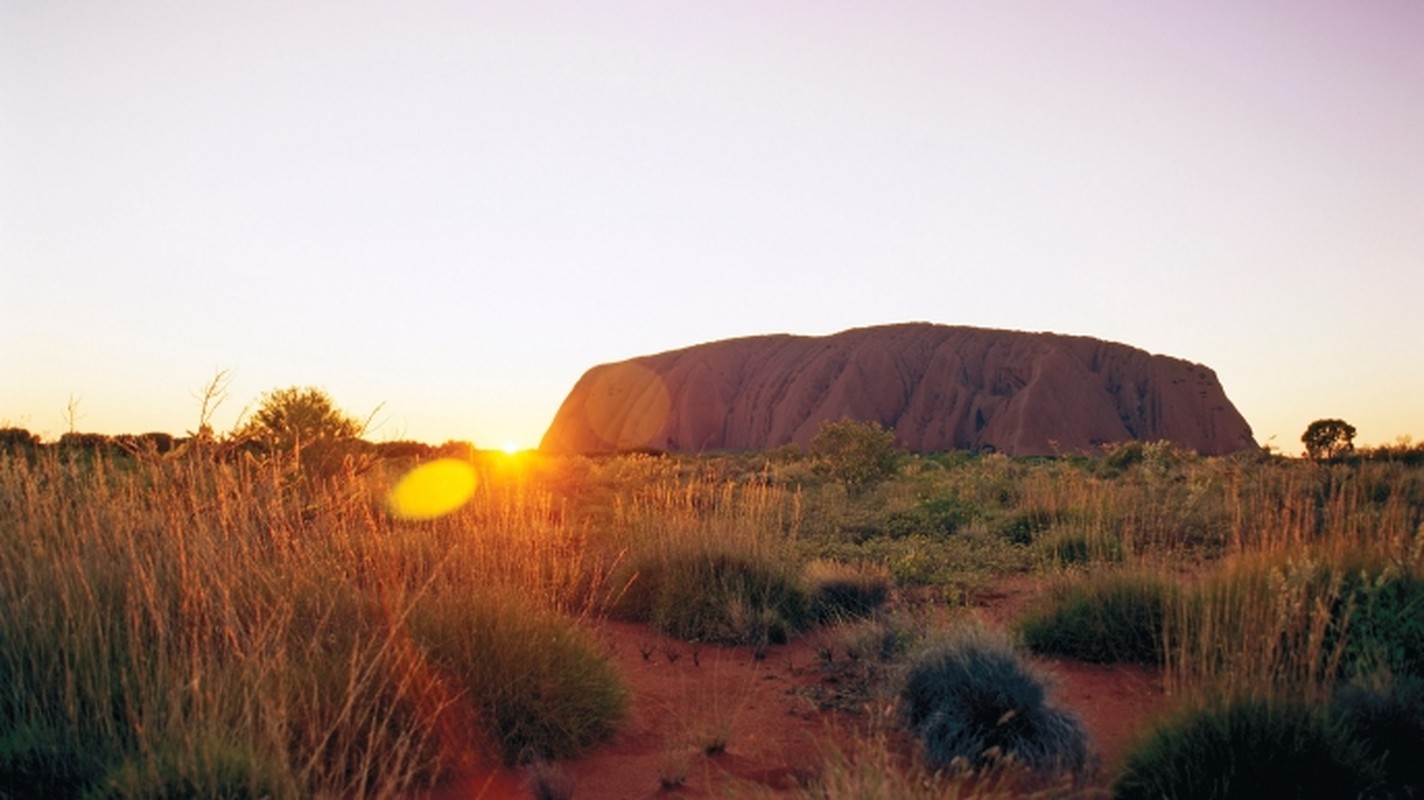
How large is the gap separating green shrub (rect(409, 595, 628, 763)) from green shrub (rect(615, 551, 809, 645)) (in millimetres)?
2052

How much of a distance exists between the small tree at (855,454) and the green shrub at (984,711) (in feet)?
46.9

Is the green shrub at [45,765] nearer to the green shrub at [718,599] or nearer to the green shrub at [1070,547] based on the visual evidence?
the green shrub at [718,599]

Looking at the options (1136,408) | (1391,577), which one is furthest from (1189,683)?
(1136,408)

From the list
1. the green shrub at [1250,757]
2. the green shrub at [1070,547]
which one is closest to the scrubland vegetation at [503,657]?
the green shrub at [1250,757]

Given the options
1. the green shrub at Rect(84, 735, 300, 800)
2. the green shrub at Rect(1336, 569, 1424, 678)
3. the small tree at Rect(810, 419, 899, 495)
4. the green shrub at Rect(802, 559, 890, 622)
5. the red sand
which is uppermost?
the small tree at Rect(810, 419, 899, 495)

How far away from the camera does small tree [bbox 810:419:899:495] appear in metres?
19.8

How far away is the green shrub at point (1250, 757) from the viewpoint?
11.9 ft

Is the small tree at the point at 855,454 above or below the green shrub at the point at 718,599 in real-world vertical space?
above

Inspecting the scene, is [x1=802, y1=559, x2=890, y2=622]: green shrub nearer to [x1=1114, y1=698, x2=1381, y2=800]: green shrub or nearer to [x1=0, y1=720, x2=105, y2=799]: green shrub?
[x1=1114, y1=698, x2=1381, y2=800]: green shrub

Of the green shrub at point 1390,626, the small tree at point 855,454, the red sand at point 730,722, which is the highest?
the small tree at point 855,454

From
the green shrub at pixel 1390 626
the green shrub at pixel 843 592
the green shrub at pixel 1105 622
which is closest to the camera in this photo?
the green shrub at pixel 1390 626

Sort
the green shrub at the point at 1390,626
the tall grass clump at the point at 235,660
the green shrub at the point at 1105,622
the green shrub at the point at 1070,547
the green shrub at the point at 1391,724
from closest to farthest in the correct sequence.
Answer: the tall grass clump at the point at 235,660, the green shrub at the point at 1391,724, the green shrub at the point at 1390,626, the green shrub at the point at 1105,622, the green shrub at the point at 1070,547

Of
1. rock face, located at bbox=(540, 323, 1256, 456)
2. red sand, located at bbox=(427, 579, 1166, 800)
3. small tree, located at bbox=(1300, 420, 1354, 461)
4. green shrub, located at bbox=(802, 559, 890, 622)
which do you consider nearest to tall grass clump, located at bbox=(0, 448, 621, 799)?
red sand, located at bbox=(427, 579, 1166, 800)

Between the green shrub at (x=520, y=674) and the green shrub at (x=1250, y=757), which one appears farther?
the green shrub at (x=520, y=674)
